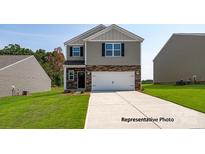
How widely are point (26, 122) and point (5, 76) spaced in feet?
20.4

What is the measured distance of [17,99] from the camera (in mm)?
14133

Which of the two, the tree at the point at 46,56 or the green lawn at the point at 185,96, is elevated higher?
the tree at the point at 46,56

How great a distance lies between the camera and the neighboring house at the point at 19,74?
44.4ft

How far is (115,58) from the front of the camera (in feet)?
75.6

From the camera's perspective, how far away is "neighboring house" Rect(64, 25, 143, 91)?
22516 mm

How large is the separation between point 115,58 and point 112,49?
685 millimetres

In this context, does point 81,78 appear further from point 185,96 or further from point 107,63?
point 185,96

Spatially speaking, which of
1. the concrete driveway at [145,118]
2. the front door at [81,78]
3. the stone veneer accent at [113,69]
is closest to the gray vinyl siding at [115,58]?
the stone veneer accent at [113,69]

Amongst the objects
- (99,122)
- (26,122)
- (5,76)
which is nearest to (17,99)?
(5,76)

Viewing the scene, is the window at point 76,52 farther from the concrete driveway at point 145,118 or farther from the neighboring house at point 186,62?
the concrete driveway at point 145,118

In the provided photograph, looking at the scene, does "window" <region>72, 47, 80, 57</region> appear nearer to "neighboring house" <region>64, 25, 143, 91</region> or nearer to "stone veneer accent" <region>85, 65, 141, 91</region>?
"neighboring house" <region>64, 25, 143, 91</region>

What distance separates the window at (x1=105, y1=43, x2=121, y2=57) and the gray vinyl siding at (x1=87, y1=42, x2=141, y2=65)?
31 centimetres
